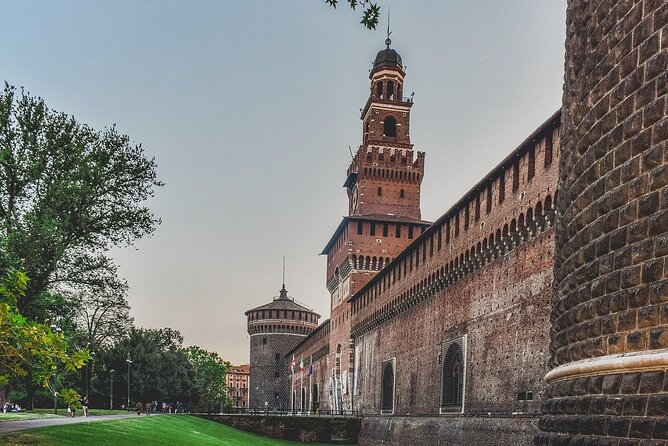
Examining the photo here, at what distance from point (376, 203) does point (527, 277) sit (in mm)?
31280

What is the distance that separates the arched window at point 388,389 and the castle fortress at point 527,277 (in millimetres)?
195

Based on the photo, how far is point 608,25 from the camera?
5.84 m

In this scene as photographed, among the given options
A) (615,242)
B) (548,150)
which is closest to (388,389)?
(548,150)

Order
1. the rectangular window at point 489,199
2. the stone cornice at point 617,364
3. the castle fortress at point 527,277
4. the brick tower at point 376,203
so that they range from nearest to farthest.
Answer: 1. the stone cornice at point 617,364
2. the castle fortress at point 527,277
3. the rectangular window at point 489,199
4. the brick tower at point 376,203

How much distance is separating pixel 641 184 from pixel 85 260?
20.5m

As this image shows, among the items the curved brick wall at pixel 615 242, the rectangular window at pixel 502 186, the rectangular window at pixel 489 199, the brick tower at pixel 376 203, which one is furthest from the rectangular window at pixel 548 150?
the brick tower at pixel 376 203

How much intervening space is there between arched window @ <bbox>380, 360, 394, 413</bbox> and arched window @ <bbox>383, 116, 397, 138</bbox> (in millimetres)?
19488

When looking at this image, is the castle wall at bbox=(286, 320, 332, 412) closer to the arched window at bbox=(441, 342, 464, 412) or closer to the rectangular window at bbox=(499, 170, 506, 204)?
the arched window at bbox=(441, 342, 464, 412)

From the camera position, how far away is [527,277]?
816 inches

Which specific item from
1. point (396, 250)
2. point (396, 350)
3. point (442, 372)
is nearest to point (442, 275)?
point (442, 372)

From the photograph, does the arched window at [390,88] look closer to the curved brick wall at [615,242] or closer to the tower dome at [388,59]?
the tower dome at [388,59]

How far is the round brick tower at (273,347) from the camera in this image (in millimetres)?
77500

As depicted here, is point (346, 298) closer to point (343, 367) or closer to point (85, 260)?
point (343, 367)

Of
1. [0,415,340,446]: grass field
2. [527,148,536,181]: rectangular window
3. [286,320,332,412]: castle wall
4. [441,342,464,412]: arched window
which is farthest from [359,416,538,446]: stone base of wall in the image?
[286,320,332,412]: castle wall
